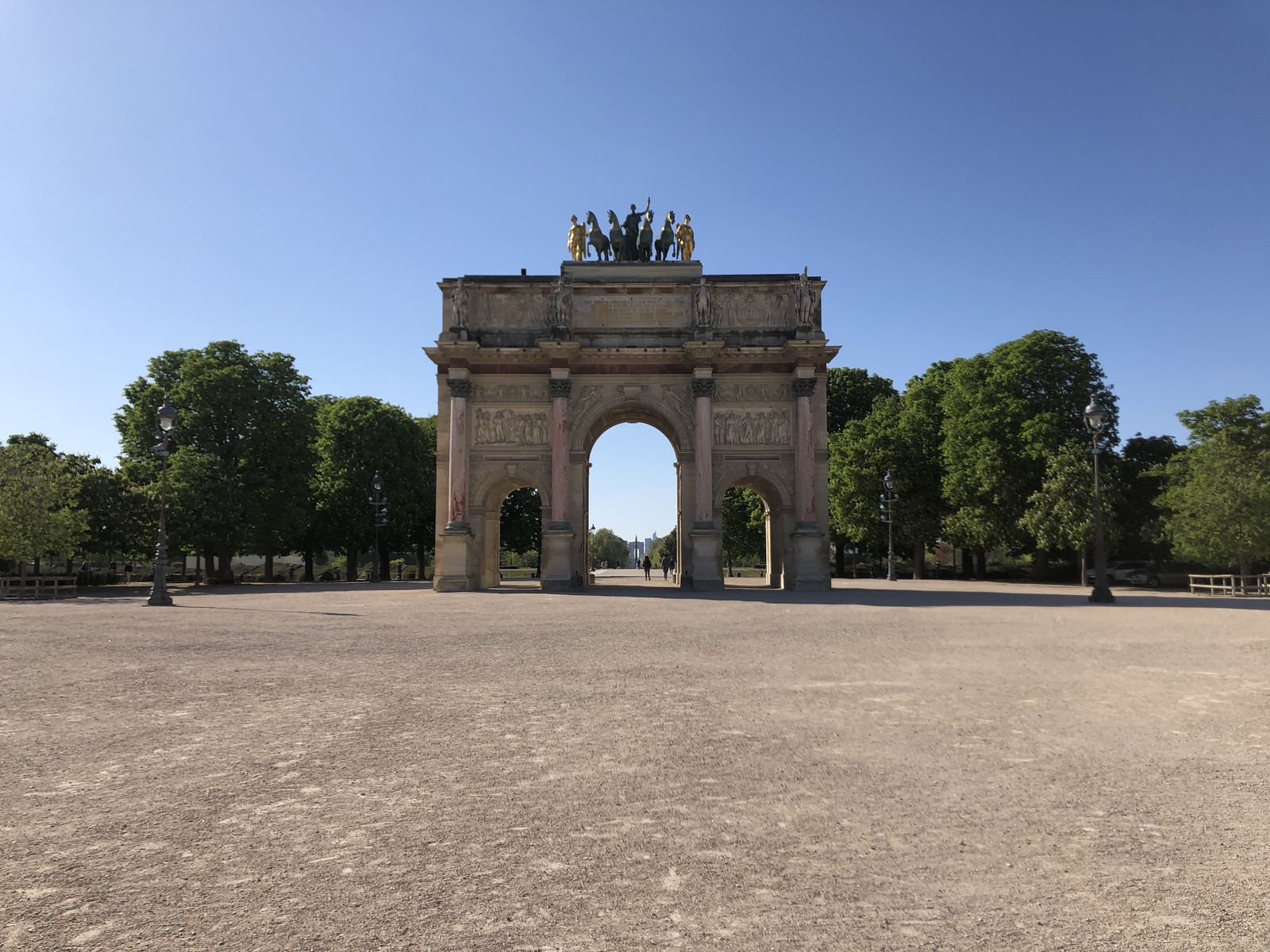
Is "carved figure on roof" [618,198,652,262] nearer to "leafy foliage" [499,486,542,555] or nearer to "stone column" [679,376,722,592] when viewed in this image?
"stone column" [679,376,722,592]

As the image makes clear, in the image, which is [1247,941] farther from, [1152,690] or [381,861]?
[1152,690]

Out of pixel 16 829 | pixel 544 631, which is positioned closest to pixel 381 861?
pixel 16 829

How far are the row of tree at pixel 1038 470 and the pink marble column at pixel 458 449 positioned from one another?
26.4m

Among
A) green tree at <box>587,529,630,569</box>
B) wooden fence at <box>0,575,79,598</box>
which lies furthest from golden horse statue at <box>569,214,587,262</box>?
green tree at <box>587,529,630,569</box>

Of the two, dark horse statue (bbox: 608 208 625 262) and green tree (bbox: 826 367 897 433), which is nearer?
dark horse statue (bbox: 608 208 625 262)

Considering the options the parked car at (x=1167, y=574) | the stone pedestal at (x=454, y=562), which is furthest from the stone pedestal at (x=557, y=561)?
the parked car at (x=1167, y=574)

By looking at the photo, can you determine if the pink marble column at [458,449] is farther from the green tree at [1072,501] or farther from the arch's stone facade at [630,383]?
the green tree at [1072,501]

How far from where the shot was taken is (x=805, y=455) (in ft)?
112

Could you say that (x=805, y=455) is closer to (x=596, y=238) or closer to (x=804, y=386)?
(x=804, y=386)

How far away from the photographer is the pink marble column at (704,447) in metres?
34.2

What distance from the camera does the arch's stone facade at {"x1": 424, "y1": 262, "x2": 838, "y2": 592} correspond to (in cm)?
3434

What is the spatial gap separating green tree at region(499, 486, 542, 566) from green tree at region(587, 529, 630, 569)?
81.6m

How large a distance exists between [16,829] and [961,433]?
44.8m

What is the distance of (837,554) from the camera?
2256 inches
